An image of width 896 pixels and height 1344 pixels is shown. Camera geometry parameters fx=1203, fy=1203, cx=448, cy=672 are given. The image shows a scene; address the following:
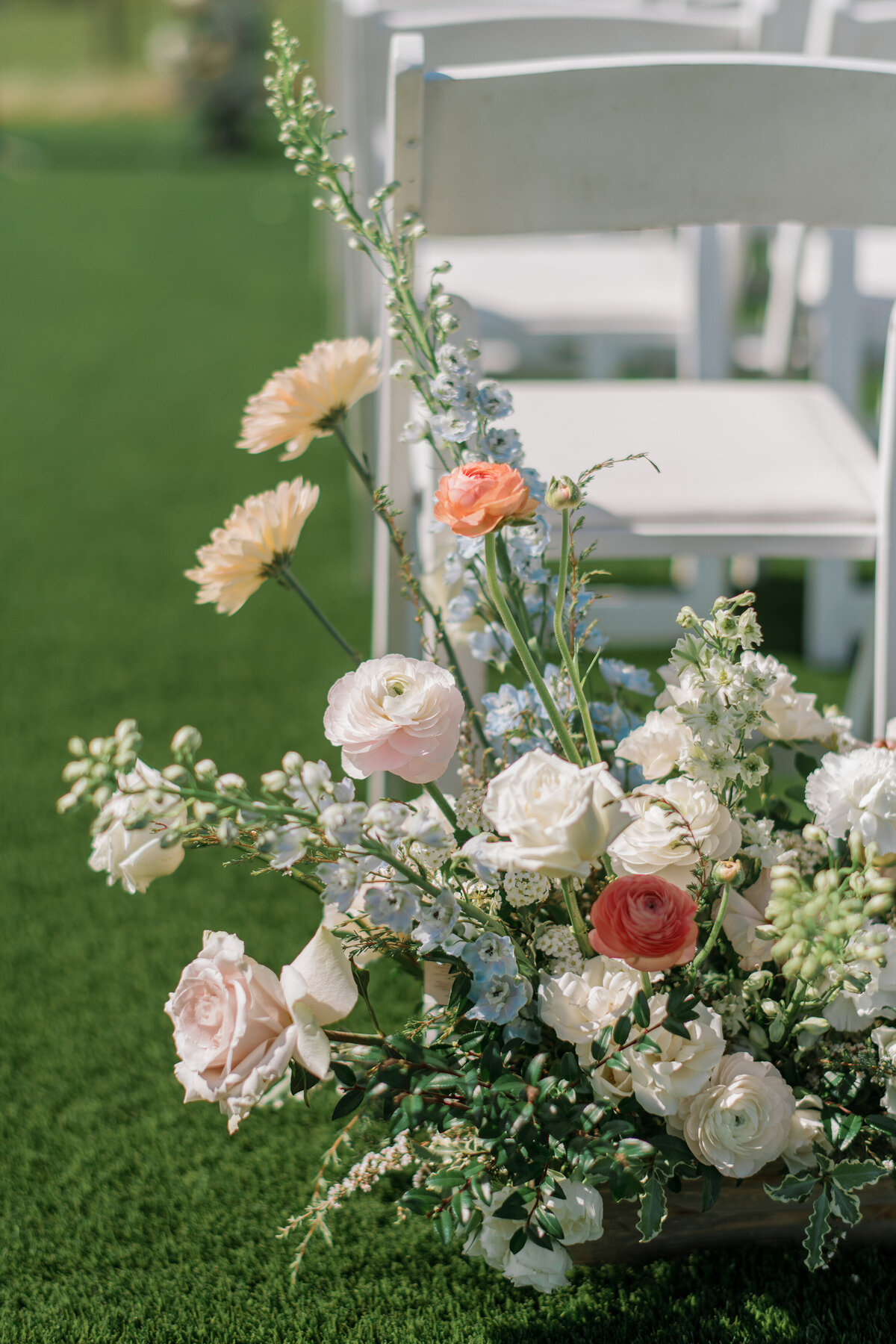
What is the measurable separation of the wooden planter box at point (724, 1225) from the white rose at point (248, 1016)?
0.98 ft

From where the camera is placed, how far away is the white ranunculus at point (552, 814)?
27.0 inches

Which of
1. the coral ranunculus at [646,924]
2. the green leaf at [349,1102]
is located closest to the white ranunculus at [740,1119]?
the coral ranunculus at [646,924]

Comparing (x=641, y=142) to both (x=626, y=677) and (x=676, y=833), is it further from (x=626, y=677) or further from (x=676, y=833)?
(x=676, y=833)

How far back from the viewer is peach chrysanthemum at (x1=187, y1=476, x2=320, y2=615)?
0.87 metres

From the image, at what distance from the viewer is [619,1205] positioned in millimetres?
917

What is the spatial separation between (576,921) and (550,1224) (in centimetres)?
19

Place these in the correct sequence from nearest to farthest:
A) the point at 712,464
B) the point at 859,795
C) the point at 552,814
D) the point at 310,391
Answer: the point at 552,814
the point at 859,795
the point at 310,391
the point at 712,464

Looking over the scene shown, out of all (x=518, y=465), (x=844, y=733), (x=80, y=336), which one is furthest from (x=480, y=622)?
(x=80, y=336)

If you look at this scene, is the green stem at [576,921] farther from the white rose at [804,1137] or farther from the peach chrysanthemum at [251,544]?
the peach chrysanthemum at [251,544]

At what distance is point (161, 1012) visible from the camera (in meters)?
1.30

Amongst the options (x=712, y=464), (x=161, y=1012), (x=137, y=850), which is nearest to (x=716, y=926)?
(x=137, y=850)

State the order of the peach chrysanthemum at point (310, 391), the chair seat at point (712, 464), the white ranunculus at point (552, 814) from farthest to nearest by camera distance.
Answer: the chair seat at point (712, 464), the peach chrysanthemum at point (310, 391), the white ranunculus at point (552, 814)

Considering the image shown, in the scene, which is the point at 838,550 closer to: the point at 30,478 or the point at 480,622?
the point at 480,622

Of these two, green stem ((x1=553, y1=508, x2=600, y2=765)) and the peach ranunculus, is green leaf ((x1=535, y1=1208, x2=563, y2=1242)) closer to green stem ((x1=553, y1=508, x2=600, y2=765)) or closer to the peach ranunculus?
green stem ((x1=553, y1=508, x2=600, y2=765))
